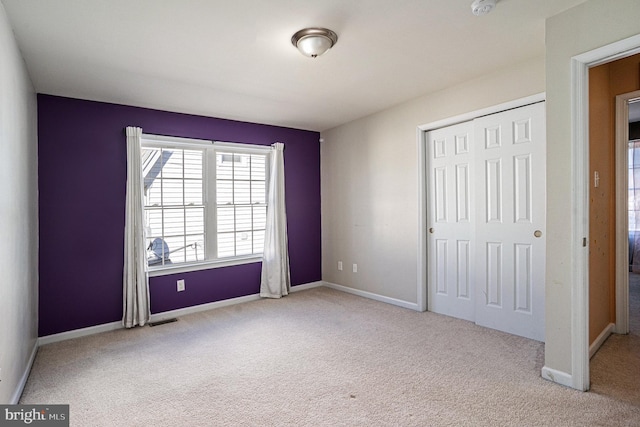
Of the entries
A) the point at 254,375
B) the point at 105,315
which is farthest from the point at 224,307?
the point at 254,375

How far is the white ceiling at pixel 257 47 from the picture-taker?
6.93 ft

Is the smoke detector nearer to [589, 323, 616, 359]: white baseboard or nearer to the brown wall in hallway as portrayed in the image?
the brown wall in hallway

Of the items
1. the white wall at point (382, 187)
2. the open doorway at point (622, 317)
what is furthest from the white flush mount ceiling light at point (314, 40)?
the open doorway at point (622, 317)

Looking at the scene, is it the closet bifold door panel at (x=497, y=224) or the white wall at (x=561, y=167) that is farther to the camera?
the closet bifold door panel at (x=497, y=224)

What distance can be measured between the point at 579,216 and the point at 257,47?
8.37ft

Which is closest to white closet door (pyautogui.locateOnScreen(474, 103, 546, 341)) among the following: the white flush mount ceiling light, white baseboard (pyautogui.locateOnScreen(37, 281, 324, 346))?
the white flush mount ceiling light

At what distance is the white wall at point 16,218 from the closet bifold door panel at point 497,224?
3.70m

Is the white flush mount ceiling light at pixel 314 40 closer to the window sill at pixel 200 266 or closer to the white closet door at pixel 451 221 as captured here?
the white closet door at pixel 451 221

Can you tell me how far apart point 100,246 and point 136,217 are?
462 millimetres

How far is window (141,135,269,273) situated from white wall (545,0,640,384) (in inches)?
Answer: 136

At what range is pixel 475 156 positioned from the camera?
345 centimetres

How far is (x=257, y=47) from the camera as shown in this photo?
2.61 meters

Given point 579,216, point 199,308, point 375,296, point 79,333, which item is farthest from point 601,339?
point 79,333

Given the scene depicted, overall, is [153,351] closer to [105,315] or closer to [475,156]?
[105,315]
